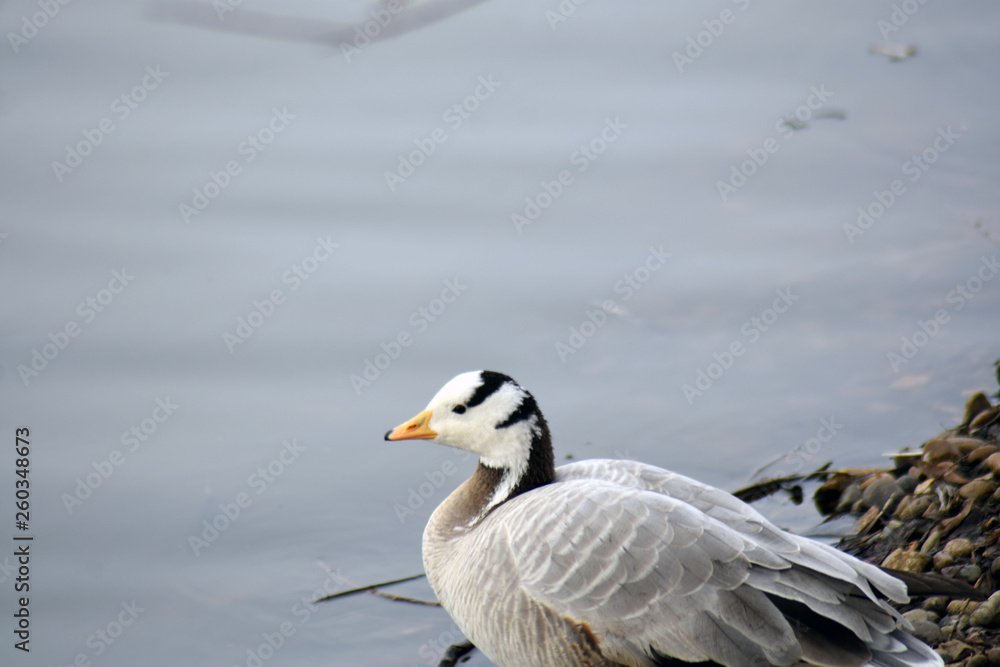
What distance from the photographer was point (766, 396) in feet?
27.4

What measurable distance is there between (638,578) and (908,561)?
72.2 inches

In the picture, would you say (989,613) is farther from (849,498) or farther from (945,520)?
(849,498)

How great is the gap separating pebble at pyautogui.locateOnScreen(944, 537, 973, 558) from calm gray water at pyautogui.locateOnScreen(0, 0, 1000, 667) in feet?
5.53

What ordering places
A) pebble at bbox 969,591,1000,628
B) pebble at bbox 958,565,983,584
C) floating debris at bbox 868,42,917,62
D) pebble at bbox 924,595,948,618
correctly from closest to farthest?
pebble at bbox 969,591,1000,628 < pebble at bbox 958,565,983,584 < pebble at bbox 924,595,948,618 < floating debris at bbox 868,42,917,62

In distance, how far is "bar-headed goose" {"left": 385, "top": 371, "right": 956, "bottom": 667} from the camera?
191 inches

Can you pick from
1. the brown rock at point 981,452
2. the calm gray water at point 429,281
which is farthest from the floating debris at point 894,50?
the brown rock at point 981,452

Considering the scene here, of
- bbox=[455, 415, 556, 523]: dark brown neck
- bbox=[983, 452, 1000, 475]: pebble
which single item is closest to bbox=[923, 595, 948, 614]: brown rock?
bbox=[983, 452, 1000, 475]: pebble

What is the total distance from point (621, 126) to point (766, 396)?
338 cm

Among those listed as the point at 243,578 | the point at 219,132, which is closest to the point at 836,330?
the point at 243,578

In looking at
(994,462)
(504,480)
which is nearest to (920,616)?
(994,462)

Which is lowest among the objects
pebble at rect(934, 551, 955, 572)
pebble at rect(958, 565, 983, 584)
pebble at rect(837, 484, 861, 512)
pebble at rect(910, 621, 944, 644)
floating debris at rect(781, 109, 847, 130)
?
pebble at rect(837, 484, 861, 512)

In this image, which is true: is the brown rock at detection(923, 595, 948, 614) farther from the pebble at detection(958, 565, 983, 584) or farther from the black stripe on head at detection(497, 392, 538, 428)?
the black stripe on head at detection(497, 392, 538, 428)

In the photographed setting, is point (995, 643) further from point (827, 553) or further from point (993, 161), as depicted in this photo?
point (993, 161)

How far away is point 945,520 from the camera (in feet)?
19.9
